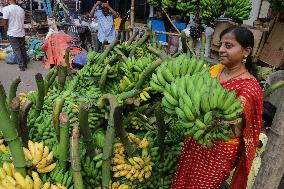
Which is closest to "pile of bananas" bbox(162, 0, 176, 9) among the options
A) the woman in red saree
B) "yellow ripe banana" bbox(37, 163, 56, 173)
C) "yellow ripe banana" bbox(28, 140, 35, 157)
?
the woman in red saree

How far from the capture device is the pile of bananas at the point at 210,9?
600 cm

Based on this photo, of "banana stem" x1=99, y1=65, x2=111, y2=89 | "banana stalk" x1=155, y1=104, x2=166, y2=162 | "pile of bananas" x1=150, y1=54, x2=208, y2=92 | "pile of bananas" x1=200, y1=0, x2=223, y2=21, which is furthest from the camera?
"pile of bananas" x1=200, y1=0, x2=223, y2=21

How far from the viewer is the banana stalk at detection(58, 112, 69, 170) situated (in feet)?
5.37

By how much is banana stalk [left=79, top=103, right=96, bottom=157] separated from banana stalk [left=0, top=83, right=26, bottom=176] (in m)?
0.33

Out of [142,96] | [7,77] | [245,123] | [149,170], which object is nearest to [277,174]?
[245,123]

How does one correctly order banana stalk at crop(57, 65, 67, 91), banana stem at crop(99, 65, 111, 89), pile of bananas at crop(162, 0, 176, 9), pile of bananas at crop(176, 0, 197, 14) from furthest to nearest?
pile of bananas at crop(162, 0, 176, 9) < pile of bananas at crop(176, 0, 197, 14) < banana stalk at crop(57, 65, 67, 91) < banana stem at crop(99, 65, 111, 89)

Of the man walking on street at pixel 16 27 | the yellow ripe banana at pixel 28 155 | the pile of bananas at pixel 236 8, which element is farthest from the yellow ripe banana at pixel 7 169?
the man walking on street at pixel 16 27

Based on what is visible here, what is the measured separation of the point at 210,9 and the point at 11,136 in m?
5.22

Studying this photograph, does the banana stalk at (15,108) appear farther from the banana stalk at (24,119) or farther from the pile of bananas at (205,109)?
the pile of bananas at (205,109)

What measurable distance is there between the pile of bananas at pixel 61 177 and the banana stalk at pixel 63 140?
0.09ft

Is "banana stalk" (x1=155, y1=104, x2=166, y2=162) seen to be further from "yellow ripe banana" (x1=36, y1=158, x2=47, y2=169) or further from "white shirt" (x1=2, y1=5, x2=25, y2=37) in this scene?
"white shirt" (x1=2, y1=5, x2=25, y2=37)

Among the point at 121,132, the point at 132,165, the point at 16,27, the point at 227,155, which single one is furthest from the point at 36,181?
the point at 16,27

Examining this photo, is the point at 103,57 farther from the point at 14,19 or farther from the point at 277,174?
the point at 14,19

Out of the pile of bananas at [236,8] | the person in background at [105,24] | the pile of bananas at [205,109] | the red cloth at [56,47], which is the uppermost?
the pile of bananas at [236,8]
